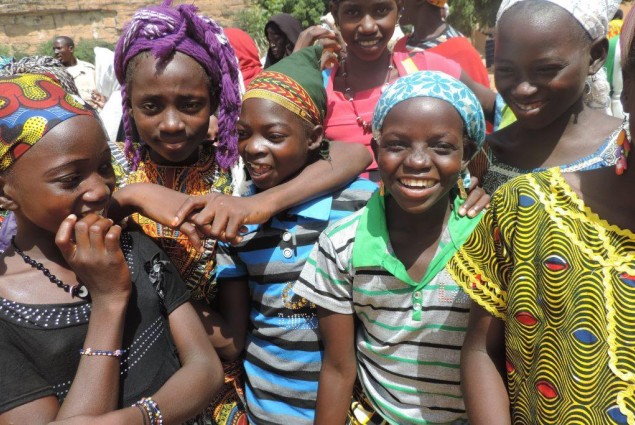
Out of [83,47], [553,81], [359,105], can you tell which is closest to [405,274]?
[553,81]

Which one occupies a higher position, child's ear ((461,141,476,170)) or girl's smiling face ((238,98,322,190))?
child's ear ((461,141,476,170))

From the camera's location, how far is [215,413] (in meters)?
2.29

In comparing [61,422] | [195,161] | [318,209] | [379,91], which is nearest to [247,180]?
[195,161]

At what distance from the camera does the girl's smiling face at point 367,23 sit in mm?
2764

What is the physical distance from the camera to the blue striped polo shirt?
2.17 meters

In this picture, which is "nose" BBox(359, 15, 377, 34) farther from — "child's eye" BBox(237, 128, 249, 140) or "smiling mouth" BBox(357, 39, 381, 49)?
"child's eye" BBox(237, 128, 249, 140)

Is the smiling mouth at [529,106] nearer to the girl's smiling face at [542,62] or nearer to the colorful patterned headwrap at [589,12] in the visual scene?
the girl's smiling face at [542,62]

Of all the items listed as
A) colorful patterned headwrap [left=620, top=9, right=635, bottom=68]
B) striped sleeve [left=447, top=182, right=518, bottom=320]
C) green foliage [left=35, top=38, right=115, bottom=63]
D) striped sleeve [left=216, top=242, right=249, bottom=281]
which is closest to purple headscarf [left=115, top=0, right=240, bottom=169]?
striped sleeve [left=216, top=242, right=249, bottom=281]

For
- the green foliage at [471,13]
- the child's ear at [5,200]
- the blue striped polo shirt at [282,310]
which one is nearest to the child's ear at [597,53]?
the blue striped polo shirt at [282,310]

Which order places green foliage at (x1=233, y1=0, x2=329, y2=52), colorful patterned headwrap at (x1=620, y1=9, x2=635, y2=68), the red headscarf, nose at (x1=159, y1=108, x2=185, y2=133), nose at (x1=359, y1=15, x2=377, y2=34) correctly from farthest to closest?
green foliage at (x1=233, y1=0, x2=329, y2=52)
the red headscarf
nose at (x1=359, y1=15, x2=377, y2=34)
nose at (x1=159, y1=108, x2=185, y2=133)
colorful patterned headwrap at (x1=620, y1=9, x2=635, y2=68)

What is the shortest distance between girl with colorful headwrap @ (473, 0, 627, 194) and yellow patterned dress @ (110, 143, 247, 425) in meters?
1.09

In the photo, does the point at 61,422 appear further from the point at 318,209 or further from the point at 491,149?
the point at 491,149

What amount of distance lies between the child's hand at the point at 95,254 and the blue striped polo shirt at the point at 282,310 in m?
0.66

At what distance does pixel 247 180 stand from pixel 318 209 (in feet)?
1.62
